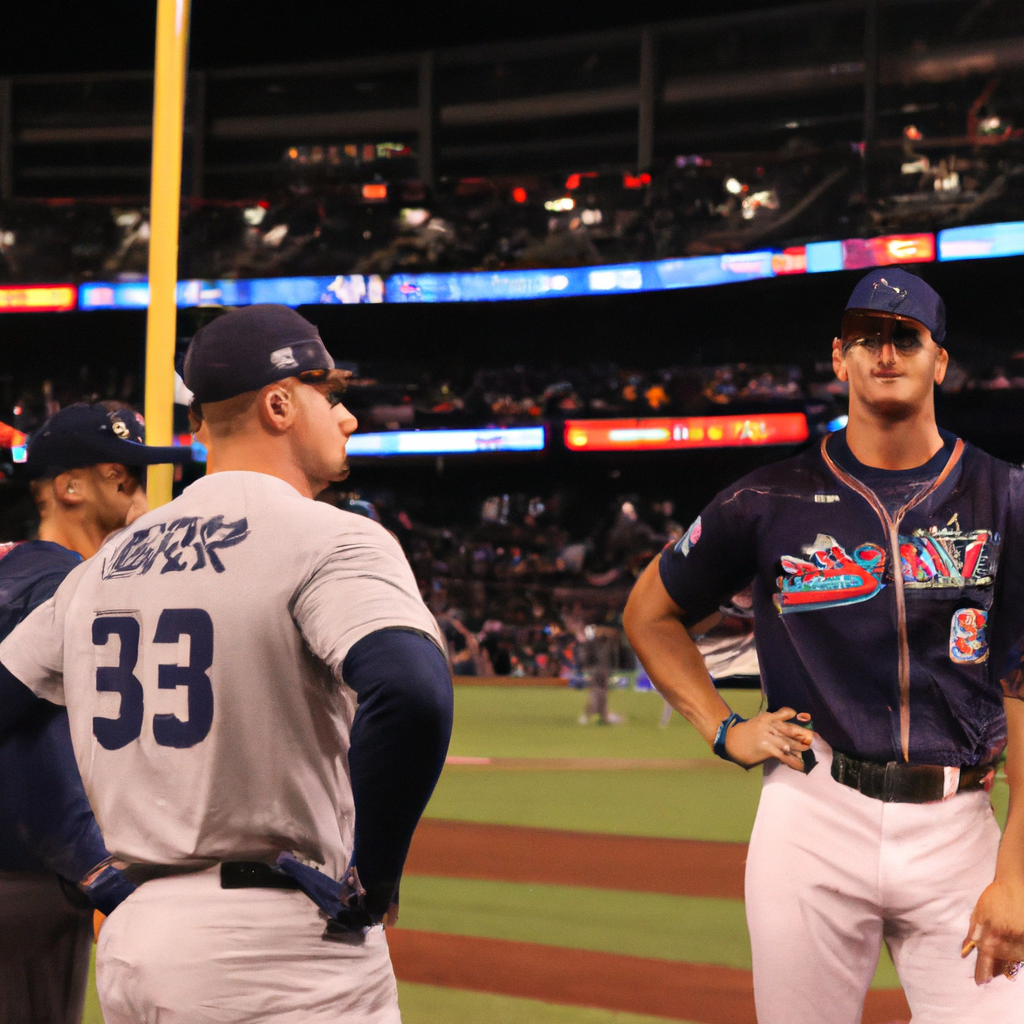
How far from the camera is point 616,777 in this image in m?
11.9

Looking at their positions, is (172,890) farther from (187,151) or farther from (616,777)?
(187,151)

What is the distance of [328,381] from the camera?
6.94ft

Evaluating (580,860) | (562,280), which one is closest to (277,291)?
(562,280)

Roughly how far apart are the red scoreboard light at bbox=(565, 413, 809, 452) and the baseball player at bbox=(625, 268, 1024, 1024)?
85.2ft

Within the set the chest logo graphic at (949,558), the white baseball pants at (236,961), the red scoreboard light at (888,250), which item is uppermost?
the red scoreboard light at (888,250)

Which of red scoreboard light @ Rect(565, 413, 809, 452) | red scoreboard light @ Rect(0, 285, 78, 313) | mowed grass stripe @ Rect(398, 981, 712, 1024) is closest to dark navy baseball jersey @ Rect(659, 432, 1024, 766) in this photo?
mowed grass stripe @ Rect(398, 981, 712, 1024)

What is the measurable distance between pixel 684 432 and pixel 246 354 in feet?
90.9

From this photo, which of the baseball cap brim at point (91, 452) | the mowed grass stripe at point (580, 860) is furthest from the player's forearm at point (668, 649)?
the mowed grass stripe at point (580, 860)

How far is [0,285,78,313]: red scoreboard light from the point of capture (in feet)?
104

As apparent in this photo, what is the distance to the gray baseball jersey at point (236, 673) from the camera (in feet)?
5.95

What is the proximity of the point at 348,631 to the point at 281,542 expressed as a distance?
0.67ft

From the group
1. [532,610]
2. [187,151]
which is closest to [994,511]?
[532,610]

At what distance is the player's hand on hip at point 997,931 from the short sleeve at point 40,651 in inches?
68.9

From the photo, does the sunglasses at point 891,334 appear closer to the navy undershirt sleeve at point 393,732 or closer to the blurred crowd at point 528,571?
the navy undershirt sleeve at point 393,732
